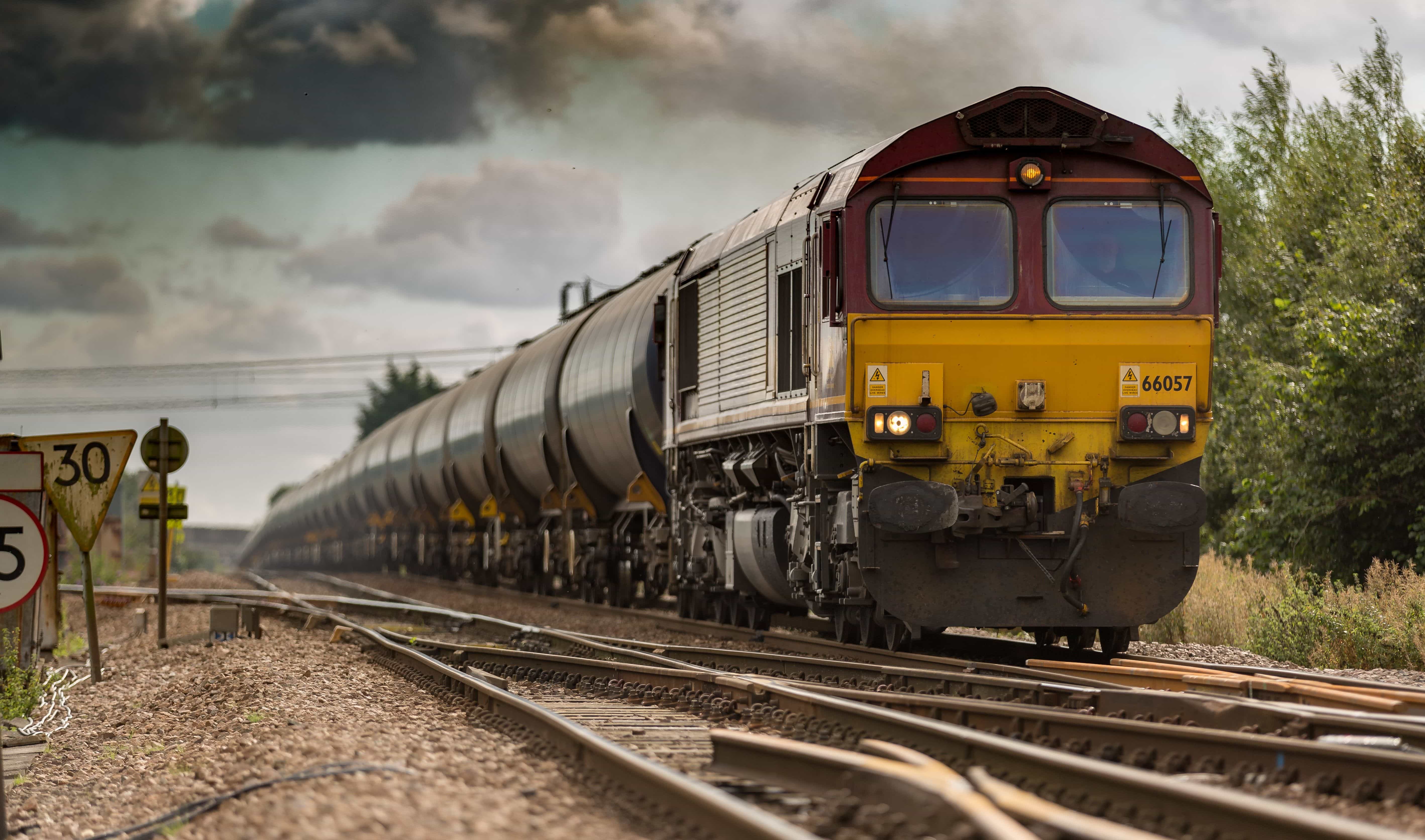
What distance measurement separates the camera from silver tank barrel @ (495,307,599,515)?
22.0m

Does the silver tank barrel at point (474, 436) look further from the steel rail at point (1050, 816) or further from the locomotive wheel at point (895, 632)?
the steel rail at point (1050, 816)

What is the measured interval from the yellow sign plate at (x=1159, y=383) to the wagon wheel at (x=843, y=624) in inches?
105

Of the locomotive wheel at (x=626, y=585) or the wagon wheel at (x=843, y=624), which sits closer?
the wagon wheel at (x=843, y=624)

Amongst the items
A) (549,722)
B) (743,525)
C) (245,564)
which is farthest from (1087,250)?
(245,564)

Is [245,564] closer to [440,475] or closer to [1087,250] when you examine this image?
[440,475]

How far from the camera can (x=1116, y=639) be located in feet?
35.0

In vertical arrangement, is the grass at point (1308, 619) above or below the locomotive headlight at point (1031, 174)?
below

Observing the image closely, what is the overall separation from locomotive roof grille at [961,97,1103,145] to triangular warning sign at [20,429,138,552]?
8.11 m

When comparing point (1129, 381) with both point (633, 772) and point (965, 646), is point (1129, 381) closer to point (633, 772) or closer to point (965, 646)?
point (965, 646)

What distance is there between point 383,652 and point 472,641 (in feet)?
6.55

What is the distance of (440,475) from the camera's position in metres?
31.4

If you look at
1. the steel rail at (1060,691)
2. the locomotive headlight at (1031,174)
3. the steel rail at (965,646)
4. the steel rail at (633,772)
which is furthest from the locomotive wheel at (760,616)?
the locomotive headlight at (1031,174)

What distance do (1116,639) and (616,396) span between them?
8.79 m

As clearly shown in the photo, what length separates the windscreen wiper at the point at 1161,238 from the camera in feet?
33.8
